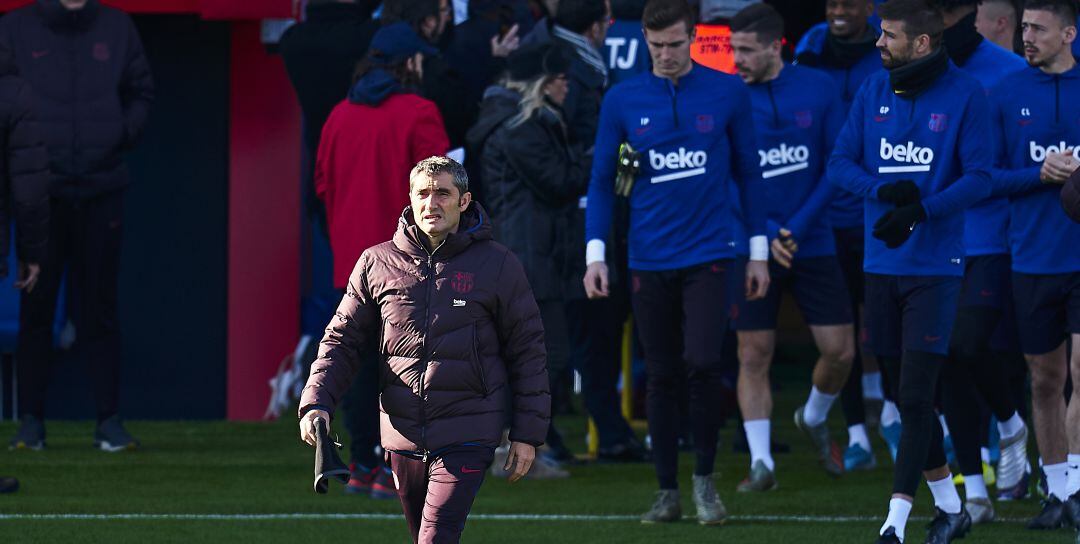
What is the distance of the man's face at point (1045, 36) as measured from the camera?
7223 millimetres

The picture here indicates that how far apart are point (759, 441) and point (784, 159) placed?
4.14ft

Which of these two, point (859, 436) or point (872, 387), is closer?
point (859, 436)

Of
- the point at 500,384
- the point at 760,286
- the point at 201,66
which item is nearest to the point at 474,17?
the point at 201,66

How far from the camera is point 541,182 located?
27.5 ft

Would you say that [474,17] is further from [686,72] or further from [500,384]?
[500,384]

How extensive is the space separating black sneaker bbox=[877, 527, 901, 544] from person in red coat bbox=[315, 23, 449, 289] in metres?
2.62

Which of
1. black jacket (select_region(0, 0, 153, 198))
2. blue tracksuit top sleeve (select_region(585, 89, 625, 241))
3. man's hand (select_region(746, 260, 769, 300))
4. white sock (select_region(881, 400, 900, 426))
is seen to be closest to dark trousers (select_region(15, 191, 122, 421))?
black jacket (select_region(0, 0, 153, 198))

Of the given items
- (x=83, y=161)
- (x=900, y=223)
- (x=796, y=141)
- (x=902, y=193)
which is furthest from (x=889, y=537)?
(x=83, y=161)

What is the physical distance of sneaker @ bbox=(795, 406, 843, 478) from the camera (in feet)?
29.2

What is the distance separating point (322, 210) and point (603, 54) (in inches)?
66.8

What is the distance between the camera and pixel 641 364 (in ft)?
36.0

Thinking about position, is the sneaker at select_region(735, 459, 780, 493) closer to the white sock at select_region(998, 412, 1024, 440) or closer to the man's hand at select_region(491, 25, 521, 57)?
the white sock at select_region(998, 412, 1024, 440)

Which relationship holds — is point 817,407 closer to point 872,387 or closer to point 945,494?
point 872,387

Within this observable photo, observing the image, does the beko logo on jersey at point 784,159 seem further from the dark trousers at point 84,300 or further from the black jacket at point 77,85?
the dark trousers at point 84,300
